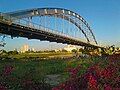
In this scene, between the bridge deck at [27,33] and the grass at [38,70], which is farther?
the bridge deck at [27,33]

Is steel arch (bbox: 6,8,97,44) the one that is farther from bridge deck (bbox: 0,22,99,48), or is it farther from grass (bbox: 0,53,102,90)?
grass (bbox: 0,53,102,90)

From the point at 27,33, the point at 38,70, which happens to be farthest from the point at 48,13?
the point at 38,70

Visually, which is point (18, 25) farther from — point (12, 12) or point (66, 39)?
point (66, 39)

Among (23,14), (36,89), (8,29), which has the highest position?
(23,14)

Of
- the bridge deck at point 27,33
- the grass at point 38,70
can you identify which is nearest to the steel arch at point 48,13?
the bridge deck at point 27,33

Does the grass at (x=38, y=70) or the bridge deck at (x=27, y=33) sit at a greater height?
the bridge deck at (x=27, y=33)

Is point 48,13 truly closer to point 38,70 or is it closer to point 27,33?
point 27,33

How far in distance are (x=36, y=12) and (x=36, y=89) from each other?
193 ft

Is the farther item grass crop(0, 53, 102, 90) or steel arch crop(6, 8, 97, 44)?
steel arch crop(6, 8, 97, 44)

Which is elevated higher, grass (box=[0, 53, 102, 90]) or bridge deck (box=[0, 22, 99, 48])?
bridge deck (box=[0, 22, 99, 48])

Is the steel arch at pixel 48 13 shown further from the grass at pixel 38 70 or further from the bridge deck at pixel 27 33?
the grass at pixel 38 70

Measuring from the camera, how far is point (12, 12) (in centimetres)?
5356

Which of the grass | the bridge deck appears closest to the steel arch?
the bridge deck

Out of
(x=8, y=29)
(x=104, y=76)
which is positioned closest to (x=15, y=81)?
(x=104, y=76)
